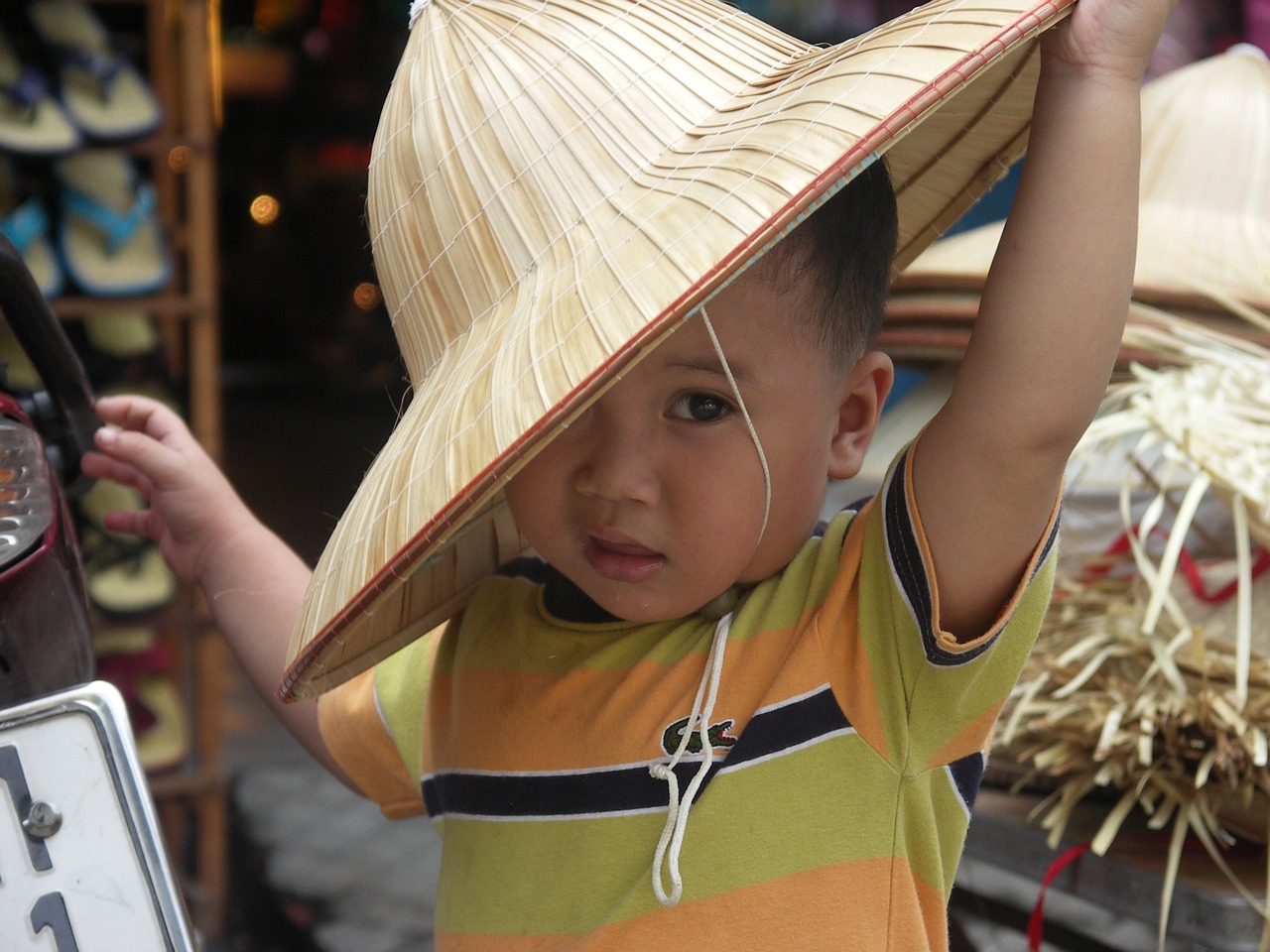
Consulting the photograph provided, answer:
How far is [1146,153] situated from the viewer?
2.19m

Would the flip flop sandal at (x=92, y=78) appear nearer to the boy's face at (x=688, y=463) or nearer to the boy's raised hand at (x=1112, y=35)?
the boy's face at (x=688, y=463)

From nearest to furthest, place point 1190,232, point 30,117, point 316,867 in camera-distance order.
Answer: point 1190,232
point 30,117
point 316,867

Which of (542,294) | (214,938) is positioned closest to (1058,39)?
(542,294)

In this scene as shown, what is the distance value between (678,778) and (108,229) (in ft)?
5.98

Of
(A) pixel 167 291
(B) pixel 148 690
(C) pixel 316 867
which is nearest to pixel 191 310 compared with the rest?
(A) pixel 167 291

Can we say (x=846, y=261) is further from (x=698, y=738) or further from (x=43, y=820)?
(x=43, y=820)

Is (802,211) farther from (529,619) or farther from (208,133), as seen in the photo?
(208,133)

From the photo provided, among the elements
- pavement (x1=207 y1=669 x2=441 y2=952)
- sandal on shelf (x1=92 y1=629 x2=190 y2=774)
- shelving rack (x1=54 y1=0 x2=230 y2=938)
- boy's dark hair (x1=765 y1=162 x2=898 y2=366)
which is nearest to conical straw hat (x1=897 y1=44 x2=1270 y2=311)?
boy's dark hair (x1=765 y1=162 x2=898 y2=366)

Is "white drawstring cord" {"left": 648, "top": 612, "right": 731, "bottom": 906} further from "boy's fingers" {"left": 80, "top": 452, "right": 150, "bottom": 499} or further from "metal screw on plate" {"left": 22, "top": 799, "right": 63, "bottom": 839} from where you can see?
"boy's fingers" {"left": 80, "top": 452, "right": 150, "bottom": 499}

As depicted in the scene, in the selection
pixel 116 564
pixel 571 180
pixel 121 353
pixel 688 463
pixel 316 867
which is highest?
pixel 571 180

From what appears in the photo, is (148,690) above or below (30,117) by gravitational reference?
below

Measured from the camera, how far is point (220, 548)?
1.37 m

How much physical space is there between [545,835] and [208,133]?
1.75 meters

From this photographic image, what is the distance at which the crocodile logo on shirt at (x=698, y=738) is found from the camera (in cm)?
102
